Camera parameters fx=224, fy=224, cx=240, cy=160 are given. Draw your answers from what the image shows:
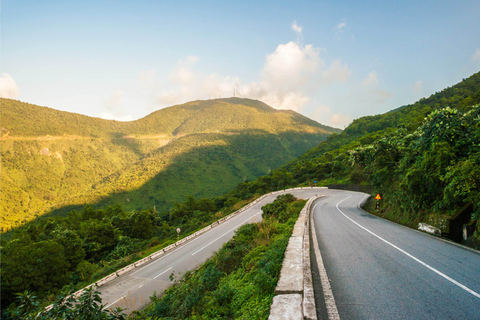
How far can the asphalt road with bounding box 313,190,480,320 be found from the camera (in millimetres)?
3404

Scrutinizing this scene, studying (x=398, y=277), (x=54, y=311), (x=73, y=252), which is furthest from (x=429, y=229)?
(x=73, y=252)

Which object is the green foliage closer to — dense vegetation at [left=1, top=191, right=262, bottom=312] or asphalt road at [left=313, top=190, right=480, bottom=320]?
asphalt road at [left=313, top=190, right=480, bottom=320]

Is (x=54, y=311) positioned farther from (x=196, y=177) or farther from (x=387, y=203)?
(x=196, y=177)

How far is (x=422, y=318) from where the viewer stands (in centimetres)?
318

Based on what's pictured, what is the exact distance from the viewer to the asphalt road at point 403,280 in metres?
3.40

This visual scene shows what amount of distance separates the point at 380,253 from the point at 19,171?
235 m

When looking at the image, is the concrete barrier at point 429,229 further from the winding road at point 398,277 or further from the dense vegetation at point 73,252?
the dense vegetation at point 73,252

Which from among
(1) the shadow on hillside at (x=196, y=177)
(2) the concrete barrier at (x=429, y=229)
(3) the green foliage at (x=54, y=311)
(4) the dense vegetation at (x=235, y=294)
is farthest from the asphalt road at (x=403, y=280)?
(1) the shadow on hillside at (x=196, y=177)

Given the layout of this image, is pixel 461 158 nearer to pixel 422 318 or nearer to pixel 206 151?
pixel 422 318

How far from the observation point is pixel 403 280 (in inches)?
178

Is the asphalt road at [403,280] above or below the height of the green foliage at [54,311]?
below

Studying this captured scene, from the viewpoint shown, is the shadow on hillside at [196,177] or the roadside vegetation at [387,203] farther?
the shadow on hillside at [196,177]

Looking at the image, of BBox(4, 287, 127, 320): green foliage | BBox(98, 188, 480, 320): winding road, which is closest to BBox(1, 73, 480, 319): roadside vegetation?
BBox(98, 188, 480, 320): winding road

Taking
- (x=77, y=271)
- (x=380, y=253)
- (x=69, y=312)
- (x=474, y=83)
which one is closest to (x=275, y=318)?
(x=69, y=312)
